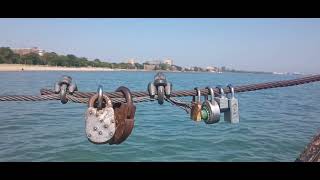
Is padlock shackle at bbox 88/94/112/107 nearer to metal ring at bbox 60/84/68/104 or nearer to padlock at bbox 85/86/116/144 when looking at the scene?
padlock at bbox 85/86/116/144

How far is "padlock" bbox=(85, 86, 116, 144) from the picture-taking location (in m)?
2.36

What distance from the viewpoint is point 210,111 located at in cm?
298

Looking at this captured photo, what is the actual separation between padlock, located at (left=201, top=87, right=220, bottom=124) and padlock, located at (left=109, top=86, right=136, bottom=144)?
2.62ft

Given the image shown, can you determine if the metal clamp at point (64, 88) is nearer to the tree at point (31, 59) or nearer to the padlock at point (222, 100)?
the padlock at point (222, 100)

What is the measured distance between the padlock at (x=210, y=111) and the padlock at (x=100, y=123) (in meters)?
0.93

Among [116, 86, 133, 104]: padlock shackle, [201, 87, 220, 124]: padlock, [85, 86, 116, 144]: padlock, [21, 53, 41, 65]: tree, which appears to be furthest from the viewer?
[21, 53, 41, 65]: tree

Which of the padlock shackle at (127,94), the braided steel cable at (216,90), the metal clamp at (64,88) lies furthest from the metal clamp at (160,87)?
the metal clamp at (64,88)

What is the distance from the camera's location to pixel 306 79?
11.0 feet

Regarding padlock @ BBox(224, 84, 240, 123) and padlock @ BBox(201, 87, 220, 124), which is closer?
padlock @ BBox(201, 87, 220, 124)

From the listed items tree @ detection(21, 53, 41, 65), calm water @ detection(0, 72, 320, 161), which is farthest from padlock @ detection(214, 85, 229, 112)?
tree @ detection(21, 53, 41, 65)

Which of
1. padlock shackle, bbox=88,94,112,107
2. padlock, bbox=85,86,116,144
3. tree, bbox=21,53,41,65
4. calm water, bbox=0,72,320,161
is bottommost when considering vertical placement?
calm water, bbox=0,72,320,161

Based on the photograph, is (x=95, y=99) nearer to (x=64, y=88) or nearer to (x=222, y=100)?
(x=64, y=88)

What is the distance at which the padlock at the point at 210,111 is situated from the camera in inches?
117
